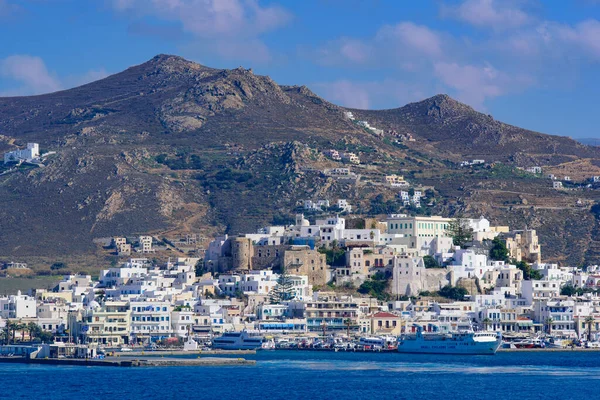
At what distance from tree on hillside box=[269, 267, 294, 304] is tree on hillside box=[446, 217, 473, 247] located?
1795 centimetres

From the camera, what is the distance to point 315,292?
12975 centimetres

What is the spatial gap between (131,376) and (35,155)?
10538 cm

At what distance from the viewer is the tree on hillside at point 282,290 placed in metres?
128

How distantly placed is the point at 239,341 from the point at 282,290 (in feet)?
31.8

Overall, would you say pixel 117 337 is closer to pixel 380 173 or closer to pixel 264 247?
pixel 264 247

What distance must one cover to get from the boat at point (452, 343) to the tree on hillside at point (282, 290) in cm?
1176

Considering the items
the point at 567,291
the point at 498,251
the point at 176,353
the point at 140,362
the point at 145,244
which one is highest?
the point at 145,244

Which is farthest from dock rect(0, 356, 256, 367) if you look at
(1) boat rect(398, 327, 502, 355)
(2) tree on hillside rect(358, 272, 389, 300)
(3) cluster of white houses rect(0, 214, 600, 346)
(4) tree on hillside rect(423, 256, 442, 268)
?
(4) tree on hillside rect(423, 256, 442, 268)

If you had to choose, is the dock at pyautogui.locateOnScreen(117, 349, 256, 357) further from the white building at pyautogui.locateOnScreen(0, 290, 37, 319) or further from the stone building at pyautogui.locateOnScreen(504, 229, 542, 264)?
the stone building at pyautogui.locateOnScreen(504, 229, 542, 264)

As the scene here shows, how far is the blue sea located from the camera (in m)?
88.8

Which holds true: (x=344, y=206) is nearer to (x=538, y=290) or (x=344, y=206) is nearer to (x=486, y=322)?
(x=538, y=290)

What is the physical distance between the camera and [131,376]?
9731 cm

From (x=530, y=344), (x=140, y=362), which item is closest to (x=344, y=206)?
(x=530, y=344)

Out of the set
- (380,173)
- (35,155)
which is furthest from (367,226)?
(35,155)
